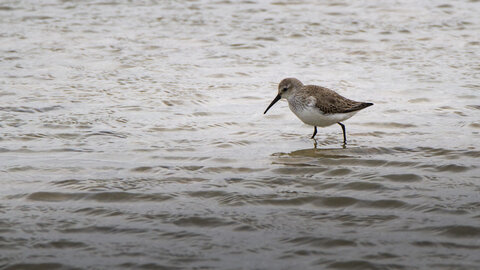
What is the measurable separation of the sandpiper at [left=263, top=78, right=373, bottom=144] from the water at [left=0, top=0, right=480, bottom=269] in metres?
0.30

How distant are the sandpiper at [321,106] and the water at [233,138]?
0.99 feet

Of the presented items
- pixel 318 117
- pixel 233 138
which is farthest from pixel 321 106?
pixel 233 138

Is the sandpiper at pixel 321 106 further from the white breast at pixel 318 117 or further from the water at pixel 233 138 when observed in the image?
the water at pixel 233 138

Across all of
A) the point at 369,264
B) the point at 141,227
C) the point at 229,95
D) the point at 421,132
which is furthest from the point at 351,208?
the point at 229,95

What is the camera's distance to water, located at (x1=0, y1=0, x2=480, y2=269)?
17.7 ft

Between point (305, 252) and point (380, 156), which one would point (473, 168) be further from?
point (305, 252)

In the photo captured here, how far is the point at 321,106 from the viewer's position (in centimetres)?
893

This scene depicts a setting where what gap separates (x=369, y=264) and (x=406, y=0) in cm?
1292

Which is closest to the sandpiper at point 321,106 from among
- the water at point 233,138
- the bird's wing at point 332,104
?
the bird's wing at point 332,104

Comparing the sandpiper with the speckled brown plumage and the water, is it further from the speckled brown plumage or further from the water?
the water

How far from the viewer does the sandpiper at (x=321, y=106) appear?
350 inches

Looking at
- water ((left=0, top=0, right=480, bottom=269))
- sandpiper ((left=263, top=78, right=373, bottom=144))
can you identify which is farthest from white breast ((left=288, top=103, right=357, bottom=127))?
water ((left=0, top=0, right=480, bottom=269))

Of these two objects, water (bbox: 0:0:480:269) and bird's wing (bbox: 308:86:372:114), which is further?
bird's wing (bbox: 308:86:372:114)

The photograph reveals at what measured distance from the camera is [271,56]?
507 inches
